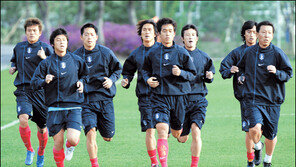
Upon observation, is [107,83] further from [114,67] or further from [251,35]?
[251,35]

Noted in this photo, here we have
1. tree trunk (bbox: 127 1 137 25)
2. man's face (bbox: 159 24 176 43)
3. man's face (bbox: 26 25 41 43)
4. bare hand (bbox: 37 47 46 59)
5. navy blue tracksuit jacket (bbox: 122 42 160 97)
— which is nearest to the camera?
man's face (bbox: 159 24 176 43)

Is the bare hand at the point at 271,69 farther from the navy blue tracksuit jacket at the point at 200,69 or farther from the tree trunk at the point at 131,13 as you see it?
the tree trunk at the point at 131,13

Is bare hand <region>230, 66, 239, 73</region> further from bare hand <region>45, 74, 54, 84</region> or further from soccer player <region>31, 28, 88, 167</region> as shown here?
bare hand <region>45, 74, 54, 84</region>

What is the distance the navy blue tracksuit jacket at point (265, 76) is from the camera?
8180 mm

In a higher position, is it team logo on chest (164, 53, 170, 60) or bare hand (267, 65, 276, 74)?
team logo on chest (164, 53, 170, 60)

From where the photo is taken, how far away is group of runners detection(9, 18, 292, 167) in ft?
25.9

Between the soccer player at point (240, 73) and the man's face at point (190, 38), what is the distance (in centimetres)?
57

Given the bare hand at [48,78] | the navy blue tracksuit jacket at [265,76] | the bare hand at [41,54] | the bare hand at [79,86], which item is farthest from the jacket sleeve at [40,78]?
the navy blue tracksuit jacket at [265,76]

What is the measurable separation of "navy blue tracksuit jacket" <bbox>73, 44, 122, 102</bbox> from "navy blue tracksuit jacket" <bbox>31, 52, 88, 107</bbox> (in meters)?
0.55

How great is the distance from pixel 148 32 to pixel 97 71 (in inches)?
37.8

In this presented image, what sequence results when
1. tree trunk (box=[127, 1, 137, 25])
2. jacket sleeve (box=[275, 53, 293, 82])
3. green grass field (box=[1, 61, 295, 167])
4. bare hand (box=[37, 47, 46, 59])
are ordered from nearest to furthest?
jacket sleeve (box=[275, 53, 293, 82]) < bare hand (box=[37, 47, 46, 59]) < green grass field (box=[1, 61, 295, 167]) < tree trunk (box=[127, 1, 137, 25])

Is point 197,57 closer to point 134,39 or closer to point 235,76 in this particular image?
point 235,76

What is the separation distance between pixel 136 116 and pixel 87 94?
755cm

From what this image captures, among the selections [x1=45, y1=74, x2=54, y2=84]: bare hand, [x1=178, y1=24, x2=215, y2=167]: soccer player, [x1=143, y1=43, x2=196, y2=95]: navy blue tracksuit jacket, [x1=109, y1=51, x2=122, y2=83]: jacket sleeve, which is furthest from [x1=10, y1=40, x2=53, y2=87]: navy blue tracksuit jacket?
[x1=178, y1=24, x2=215, y2=167]: soccer player
